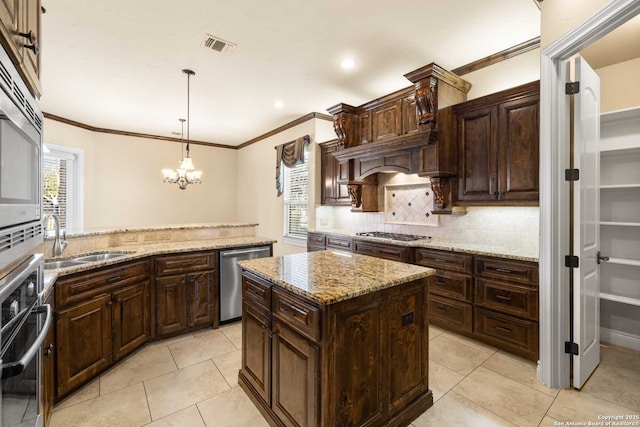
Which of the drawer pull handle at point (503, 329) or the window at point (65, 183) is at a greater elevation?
the window at point (65, 183)

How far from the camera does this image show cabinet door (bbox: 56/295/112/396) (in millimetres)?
2033

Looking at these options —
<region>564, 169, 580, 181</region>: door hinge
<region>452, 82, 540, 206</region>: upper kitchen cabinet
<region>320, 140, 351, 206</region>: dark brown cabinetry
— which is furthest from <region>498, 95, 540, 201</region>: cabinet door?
<region>320, 140, 351, 206</region>: dark brown cabinetry

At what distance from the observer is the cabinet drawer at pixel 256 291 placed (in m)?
1.86

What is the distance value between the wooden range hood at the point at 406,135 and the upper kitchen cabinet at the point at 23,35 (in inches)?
120

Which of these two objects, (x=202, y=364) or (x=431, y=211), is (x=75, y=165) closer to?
(x=202, y=364)

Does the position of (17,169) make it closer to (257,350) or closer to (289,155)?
(257,350)

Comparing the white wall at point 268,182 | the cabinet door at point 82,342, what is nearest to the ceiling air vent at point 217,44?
the white wall at point 268,182

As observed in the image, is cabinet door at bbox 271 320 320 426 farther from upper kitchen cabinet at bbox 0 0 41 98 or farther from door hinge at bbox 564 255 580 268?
door hinge at bbox 564 255 580 268

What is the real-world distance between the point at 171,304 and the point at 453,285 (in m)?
2.85

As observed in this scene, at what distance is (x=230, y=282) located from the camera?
11.0 ft

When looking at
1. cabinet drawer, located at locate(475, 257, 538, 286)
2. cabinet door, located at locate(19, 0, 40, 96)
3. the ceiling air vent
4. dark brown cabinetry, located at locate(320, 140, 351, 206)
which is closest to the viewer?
cabinet door, located at locate(19, 0, 40, 96)

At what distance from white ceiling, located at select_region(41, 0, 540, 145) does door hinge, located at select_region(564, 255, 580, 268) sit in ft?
6.41

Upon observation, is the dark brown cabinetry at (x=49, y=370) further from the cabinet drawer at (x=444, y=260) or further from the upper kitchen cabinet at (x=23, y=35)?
the cabinet drawer at (x=444, y=260)

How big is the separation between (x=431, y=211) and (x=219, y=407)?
9.82 feet
